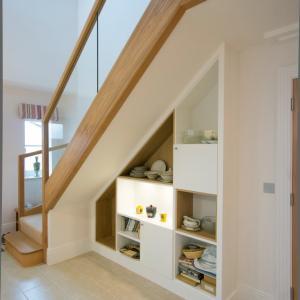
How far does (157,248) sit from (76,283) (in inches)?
36.4

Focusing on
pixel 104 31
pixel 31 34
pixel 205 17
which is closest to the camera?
→ pixel 205 17

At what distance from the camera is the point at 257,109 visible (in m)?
2.10

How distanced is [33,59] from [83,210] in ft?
8.89

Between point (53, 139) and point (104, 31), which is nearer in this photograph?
point (104, 31)

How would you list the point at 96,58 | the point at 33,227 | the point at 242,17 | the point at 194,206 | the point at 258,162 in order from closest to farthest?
the point at 242,17 < the point at 258,162 < the point at 96,58 < the point at 194,206 < the point at 33,227

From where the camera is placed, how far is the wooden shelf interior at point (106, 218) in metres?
3.21

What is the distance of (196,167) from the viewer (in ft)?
6.98

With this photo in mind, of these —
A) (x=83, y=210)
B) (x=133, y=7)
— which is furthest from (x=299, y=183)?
(x=83, y=210)

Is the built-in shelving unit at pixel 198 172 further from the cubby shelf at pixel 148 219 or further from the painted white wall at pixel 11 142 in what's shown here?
the painted white wall at pixel 11 142

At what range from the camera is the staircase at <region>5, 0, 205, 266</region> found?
1.63 metres

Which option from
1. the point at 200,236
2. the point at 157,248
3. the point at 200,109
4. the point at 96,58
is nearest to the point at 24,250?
the point at 157,248

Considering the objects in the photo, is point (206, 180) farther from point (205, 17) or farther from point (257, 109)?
point (205, 17)

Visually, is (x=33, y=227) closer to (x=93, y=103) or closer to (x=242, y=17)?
(x=93, y=103)

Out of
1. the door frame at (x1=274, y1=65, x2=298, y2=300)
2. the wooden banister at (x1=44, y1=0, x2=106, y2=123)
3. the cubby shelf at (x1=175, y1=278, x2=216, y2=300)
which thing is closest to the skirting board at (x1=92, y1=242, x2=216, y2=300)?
the cubby shelf at (x1=175, y1=278, x2=216, y2=300)
